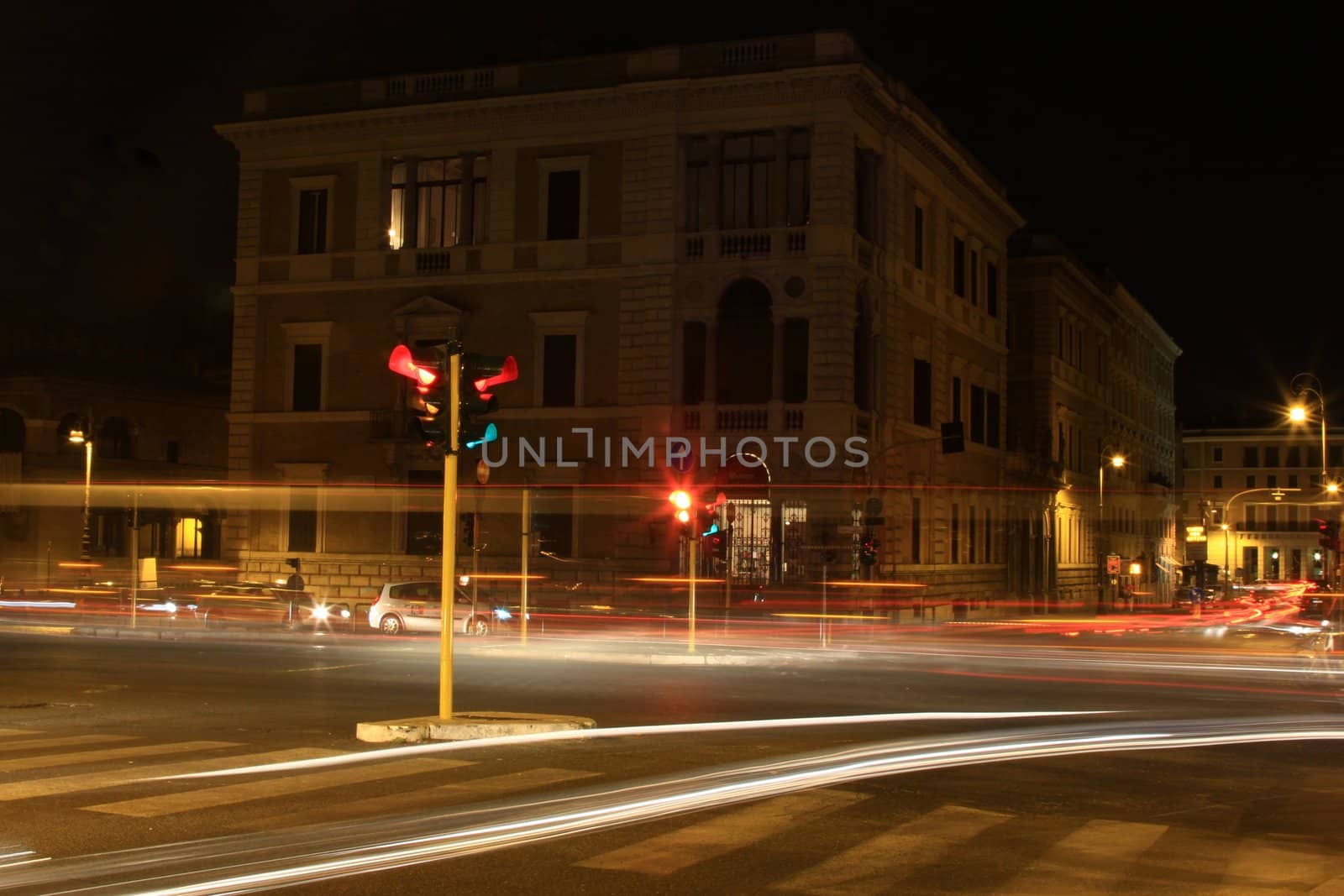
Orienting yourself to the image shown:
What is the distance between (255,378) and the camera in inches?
1900

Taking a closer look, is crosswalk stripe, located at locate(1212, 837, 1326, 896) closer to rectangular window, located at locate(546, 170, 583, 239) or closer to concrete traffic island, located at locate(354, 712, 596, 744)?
concrete traffic island, located at locate(354, 712, 596, 744)

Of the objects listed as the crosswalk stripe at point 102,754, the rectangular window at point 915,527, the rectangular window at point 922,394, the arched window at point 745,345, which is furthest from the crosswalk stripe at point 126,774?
the rectangular window at point 922,394

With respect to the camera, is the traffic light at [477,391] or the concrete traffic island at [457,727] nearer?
the concrete traffic island at [457,727]

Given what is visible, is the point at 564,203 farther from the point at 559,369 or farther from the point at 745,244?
the point at 745,244

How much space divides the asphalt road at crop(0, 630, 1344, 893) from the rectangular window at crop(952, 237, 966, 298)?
31359mm

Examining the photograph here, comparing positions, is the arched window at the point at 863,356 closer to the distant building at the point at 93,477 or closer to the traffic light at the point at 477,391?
the distant building at the point at 93,477

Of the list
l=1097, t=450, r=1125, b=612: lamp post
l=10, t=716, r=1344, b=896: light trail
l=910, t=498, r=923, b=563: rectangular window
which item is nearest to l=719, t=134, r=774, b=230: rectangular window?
l=910, t=498, r=923, b=563: rectangular window

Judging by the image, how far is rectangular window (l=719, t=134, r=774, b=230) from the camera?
141 feet

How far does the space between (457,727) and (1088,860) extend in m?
7.11

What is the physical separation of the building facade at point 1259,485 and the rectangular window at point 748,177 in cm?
8581

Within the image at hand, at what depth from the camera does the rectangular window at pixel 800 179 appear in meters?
42.5

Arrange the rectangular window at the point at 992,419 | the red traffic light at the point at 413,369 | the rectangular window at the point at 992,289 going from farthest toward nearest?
the rectangular window at the point at 992,289 → the rectangular window at the point at 992,419 → the red traffic light at the point at 413,369

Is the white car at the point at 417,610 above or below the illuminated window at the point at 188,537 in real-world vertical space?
below

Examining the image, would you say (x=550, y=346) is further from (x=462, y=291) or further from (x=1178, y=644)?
(x=1178, y=644)
